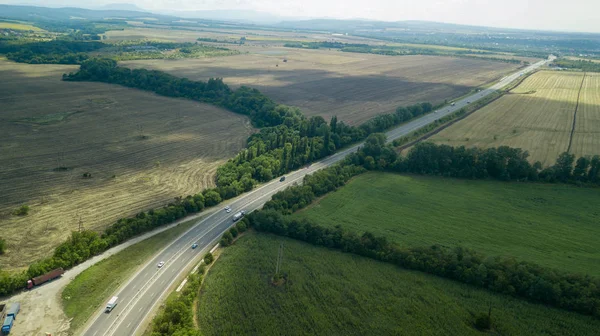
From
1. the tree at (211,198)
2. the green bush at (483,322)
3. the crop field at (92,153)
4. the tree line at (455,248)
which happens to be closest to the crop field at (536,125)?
the tree line at (455,248)

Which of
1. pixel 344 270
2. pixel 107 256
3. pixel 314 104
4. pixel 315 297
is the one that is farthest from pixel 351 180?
pixel 314 104

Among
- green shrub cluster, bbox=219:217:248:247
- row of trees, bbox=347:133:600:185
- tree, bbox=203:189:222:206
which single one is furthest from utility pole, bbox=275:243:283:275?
row of trees, bbox=347:133:600:185

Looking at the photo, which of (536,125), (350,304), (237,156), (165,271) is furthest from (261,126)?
(536,125)

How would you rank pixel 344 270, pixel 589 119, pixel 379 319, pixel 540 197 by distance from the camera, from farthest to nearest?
pixel 589 119
pixel 540 197
pixel 344 270
pixel 379 319

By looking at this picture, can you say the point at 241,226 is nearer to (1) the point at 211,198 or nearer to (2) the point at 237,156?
(1) the point at 211,198

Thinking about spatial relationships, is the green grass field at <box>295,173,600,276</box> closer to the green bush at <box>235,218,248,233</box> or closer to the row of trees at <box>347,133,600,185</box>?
the row of trees at <box>347,133,600,185</box>

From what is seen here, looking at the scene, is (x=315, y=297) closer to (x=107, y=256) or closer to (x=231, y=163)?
(x=107, y=256)
